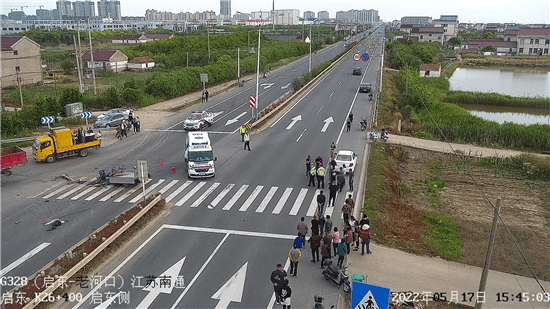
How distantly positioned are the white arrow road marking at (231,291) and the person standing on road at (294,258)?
5.45 ft

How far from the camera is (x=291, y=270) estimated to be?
15484 mm

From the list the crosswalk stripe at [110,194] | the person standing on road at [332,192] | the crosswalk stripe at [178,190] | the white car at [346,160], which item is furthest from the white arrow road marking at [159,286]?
the white car at [346,160]

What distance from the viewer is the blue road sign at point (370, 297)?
324 inches

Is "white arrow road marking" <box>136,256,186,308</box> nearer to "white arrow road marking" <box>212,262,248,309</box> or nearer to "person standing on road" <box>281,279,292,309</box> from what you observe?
"white arrow road marking" <box>212,262,248,309</box>

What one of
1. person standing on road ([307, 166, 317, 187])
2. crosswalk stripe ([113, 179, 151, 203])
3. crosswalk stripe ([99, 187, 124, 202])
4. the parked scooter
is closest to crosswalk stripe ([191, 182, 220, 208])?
crosswalk stripe ([113, 179, 151, 203])

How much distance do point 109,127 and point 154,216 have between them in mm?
19689

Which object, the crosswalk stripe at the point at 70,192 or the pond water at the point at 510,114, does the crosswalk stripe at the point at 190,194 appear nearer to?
the crosswalk stripe at the point at 70,192

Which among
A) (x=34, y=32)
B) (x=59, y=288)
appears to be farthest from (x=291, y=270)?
(x=34, y=32)

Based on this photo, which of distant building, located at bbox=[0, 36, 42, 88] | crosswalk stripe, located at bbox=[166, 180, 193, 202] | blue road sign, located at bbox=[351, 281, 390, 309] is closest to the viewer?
blue road sign, located at bbox=[351, 281, 390, 309]

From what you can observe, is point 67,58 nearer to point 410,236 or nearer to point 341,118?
point 341,118

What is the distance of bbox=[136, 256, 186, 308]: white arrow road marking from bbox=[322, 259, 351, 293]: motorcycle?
16.6 ft

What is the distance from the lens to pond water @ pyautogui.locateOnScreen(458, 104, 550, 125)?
52812 mm

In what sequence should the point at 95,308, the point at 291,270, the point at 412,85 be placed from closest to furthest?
the point at 95,308
the point at 291,270
the point at 412,85

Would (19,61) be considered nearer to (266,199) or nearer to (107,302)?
(266,199)
